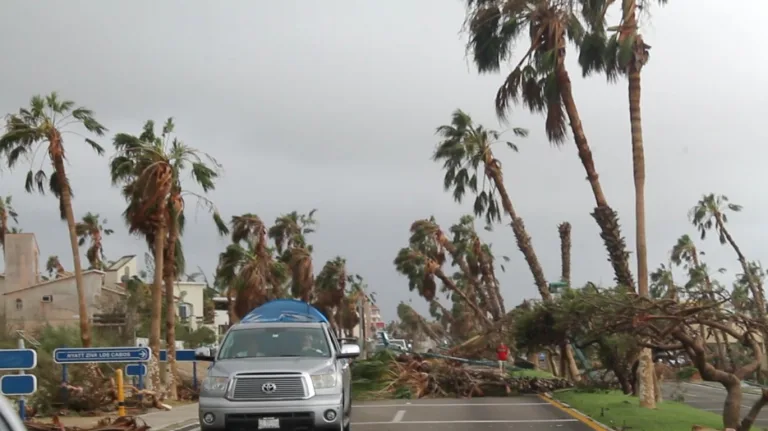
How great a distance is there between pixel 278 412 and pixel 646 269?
12091 mm

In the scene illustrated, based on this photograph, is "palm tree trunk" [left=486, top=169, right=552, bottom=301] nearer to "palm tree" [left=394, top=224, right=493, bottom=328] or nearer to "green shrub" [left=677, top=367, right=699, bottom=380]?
"green shrub" [left=677, top=367, right=699, bottom=380]

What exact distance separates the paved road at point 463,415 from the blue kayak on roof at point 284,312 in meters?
2.49

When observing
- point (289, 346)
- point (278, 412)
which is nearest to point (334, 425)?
point (278, 412)

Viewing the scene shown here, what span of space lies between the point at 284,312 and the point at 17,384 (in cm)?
577

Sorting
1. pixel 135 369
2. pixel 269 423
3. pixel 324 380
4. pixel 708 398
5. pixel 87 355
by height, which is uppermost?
pixel 87 355

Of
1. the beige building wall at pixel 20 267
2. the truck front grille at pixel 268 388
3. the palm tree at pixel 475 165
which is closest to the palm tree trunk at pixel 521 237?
the palm tree at pixel 475 165

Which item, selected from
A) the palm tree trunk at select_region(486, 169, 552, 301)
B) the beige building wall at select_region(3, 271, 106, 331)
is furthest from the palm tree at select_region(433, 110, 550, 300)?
the beige building wall at select_region(3, 271, 106, 331)

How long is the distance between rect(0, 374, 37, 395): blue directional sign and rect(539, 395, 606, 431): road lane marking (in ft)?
32.6

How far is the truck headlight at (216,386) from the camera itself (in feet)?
41.4

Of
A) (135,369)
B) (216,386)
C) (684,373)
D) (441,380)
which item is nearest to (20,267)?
(441,380)

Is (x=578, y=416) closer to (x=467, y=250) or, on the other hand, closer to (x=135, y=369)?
(x=135, y=369)

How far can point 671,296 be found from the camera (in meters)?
17.3

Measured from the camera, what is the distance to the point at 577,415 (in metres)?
20.3

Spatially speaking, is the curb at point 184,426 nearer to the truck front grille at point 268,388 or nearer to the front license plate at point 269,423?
the truck front grille at point 268,388
